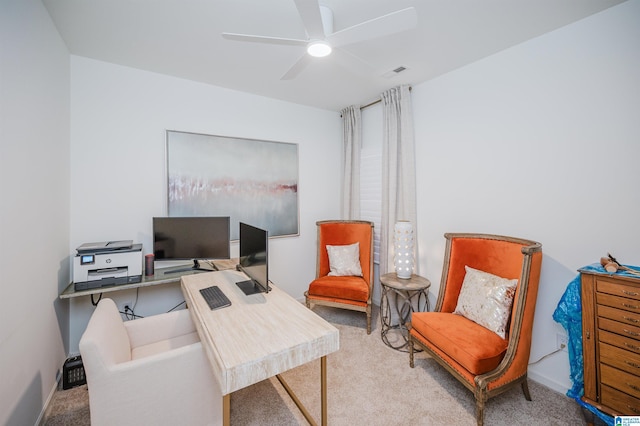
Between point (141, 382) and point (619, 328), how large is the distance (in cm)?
250

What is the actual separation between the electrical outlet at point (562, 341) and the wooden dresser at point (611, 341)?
0.42m

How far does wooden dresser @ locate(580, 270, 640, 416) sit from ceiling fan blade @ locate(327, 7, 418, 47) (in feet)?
5.81

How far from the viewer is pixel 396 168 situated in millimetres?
3135

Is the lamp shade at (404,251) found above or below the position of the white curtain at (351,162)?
below

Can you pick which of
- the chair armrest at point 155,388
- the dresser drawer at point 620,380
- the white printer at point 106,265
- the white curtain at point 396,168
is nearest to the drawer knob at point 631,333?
the dresser drawer at point 620,380

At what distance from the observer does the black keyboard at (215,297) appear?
5.40 ft

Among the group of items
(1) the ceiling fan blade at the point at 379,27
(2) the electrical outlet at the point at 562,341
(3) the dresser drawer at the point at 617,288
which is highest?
(1) the ceiling fan blade at the point at 379,27

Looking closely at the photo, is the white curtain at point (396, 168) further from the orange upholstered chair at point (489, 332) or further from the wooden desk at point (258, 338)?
the wooden desk at point (258, 338)

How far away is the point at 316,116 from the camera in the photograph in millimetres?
3746

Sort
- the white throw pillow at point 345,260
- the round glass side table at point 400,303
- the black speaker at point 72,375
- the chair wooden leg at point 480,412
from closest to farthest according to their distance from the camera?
the chair wooden leg at point 480,412 → the black speaker at point 72,375 → the round glass side table at point 400,303 → the white throw pillow at point 345,260

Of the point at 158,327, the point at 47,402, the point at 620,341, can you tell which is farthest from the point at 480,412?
the point at 47,402

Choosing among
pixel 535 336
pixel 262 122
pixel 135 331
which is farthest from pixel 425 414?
pixel 262 122

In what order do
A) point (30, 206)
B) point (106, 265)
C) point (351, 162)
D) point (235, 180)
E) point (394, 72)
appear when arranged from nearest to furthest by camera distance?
point (30, 206) < point (106, 265) < point (394, 72) < point (235, 180) < point (351, 162)

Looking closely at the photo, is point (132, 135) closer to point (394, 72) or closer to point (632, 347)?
point (394, 72)
